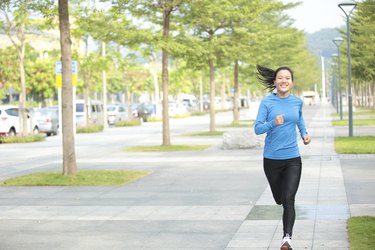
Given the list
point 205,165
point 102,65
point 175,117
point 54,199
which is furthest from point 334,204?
point 175,117

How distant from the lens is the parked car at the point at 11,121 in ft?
117

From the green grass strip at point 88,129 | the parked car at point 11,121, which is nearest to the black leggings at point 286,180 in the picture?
the parked car at point 11,121

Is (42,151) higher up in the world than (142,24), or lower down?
lower down

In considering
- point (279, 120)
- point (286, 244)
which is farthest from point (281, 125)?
point (286, 244)

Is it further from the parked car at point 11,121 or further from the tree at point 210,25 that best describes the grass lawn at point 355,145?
the parked car at point 11,121

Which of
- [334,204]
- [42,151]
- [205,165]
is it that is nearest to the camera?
[334,204]

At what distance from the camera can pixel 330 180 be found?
14438 millimetres

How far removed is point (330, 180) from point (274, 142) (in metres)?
6.83

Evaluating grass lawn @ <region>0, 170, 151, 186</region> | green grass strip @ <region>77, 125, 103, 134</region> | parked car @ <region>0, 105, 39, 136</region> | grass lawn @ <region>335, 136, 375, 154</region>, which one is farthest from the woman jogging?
green grass strip @ <region>77, 125, 103, 134</region>

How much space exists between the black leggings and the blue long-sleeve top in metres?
0.07

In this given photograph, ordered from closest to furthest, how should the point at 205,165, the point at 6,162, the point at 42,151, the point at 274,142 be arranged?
the point at 274,142, the point at 205,165, the point at 6,162, the point at 42,151

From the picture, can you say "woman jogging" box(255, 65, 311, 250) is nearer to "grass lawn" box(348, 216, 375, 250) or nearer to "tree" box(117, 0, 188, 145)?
"grass lawn" box(348, 216, 375, 250)

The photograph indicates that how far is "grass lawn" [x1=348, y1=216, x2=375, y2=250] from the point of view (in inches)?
309

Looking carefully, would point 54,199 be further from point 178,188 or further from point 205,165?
point 205,165
